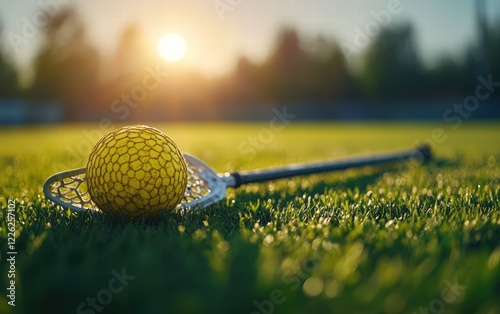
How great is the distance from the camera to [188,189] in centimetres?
341

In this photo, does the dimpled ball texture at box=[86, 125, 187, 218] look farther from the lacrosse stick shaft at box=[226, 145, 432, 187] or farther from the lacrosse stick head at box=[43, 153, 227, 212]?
the lacrosse stick shaft at box=[226, 145, 432, 187]

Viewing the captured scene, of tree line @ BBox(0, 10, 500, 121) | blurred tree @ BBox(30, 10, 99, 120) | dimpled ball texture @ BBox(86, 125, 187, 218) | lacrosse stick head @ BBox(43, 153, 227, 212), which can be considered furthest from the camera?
tree line @ BBox(0, 10, 500, 121)

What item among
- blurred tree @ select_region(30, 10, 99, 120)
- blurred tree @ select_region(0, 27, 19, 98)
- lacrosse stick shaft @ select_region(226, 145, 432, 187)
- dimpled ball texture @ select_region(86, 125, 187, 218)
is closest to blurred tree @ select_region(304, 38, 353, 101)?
blurred tree @ select_region(30, 10, 99, 120)

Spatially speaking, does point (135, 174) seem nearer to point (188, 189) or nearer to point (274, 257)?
point (188, 189)

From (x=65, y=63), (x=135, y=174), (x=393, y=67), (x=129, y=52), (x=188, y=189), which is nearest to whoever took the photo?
(x=135, y=174)

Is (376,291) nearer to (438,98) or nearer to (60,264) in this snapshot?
(60,264)

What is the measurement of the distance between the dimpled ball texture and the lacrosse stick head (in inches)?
7.0

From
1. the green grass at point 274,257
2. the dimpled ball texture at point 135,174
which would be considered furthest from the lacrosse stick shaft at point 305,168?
the dimpled ball texture at point 135,174

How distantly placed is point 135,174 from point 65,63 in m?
46.2

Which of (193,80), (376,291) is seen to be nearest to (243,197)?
(376,291)

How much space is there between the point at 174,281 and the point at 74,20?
A: 1933 inches

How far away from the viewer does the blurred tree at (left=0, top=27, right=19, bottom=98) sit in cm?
4003

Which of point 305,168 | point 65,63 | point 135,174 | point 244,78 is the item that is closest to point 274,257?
point 135,174

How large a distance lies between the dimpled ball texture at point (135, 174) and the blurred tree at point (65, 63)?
4484 cm
